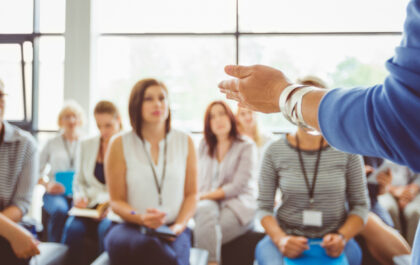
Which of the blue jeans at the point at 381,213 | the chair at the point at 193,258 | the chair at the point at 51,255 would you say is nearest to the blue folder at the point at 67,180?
Result: the chair at the point at 51,255

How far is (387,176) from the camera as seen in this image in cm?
270

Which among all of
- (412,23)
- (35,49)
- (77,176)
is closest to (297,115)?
(412,23)

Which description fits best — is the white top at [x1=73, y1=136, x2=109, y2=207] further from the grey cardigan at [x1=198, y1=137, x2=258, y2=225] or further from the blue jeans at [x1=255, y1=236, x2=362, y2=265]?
the blue jeans at [x1=255, y1=236, x2=362, y2=265]

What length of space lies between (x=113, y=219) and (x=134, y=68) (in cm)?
319

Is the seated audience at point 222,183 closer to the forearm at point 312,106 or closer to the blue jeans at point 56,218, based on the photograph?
the blue jeans at point 56,218

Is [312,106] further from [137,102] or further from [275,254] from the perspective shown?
[137,102]

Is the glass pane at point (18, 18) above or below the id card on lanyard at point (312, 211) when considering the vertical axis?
above

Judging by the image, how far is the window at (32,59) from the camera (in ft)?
16.7

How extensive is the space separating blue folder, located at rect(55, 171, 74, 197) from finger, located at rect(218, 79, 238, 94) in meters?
3.25

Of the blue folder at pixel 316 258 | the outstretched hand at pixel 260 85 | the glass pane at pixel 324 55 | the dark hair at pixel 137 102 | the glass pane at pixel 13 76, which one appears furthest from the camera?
the glass pane at pixel 13 76

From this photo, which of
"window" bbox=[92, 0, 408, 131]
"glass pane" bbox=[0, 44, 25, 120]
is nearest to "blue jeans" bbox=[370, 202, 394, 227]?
"window" bbox=[92, 0, 408, 131]

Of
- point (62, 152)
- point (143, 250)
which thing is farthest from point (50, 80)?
point (143, 250)

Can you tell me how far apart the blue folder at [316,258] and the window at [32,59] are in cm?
447

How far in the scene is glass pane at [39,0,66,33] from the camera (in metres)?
5.06
